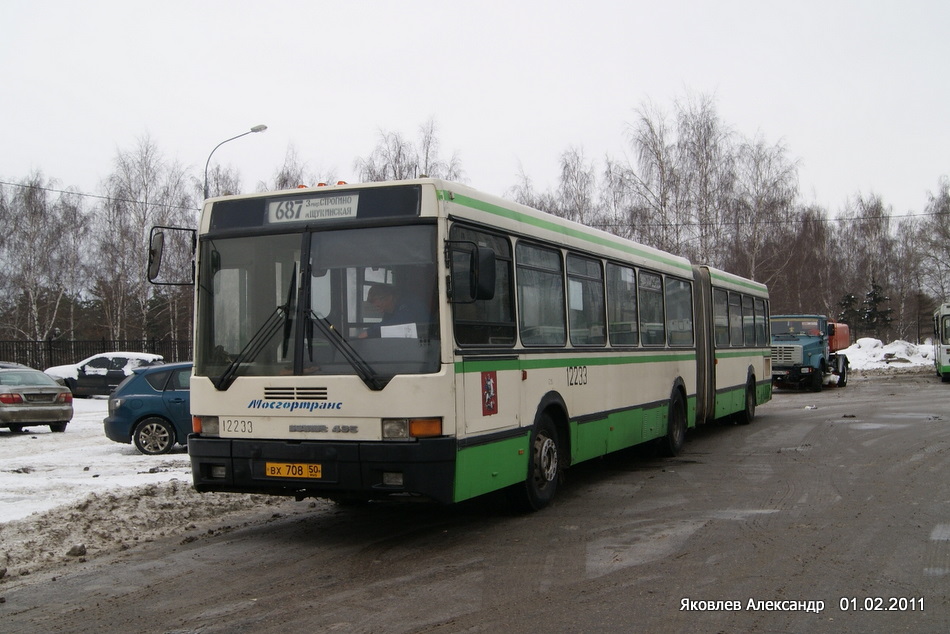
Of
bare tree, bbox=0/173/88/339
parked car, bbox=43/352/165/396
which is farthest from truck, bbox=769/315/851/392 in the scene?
bare tree, bbox=0/173/88/339

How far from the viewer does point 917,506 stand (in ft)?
29.2

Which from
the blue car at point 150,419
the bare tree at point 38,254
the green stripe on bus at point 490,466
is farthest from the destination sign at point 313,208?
the bare tree at point 38,254

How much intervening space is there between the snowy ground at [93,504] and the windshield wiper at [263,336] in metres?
1.74

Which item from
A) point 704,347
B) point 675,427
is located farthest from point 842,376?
point 675,427

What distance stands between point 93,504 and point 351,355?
4235 mm

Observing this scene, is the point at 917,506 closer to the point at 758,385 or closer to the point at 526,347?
the point at 526,347

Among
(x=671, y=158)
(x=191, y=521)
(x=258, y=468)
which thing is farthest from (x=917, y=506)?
(x=671, y=158)

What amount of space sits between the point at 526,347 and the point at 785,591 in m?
3.50

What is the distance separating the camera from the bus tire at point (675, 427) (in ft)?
44.0

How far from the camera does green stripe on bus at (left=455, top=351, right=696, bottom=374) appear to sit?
7582mm

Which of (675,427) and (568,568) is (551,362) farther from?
(675,427)

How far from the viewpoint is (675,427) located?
13.7 m

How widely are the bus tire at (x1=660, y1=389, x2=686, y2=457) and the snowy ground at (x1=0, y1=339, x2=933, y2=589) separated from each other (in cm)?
579

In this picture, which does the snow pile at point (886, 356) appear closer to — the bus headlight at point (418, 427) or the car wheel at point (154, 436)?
the car wheel at point (154, 436)
